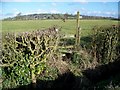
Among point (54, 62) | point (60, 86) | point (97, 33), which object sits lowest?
point (60, 86)

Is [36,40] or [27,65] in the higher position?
[36,40]

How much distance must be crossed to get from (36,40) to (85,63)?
298 centimetres

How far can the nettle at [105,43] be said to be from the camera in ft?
47.2

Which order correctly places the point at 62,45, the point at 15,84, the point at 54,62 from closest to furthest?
the point at 15,84
the point at 54,62
the point at 62,45

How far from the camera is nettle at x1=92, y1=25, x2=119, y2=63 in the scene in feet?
47.2

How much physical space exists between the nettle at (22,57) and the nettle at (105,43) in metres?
3.41

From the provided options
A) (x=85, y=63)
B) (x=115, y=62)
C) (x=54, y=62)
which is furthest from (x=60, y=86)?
(x=115, y=62)

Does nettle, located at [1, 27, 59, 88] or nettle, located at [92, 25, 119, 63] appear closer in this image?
nettle, located at [1, 27, 59, 88]

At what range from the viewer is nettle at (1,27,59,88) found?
11.8 metres

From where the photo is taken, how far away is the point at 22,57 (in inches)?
464

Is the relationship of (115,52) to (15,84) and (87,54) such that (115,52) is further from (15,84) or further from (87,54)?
(15,84)

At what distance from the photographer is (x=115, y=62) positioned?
Answer: 14477 mm

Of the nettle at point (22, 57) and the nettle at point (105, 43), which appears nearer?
the nettle at point (22, 57)

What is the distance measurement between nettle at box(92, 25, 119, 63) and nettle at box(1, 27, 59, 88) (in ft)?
11.2
